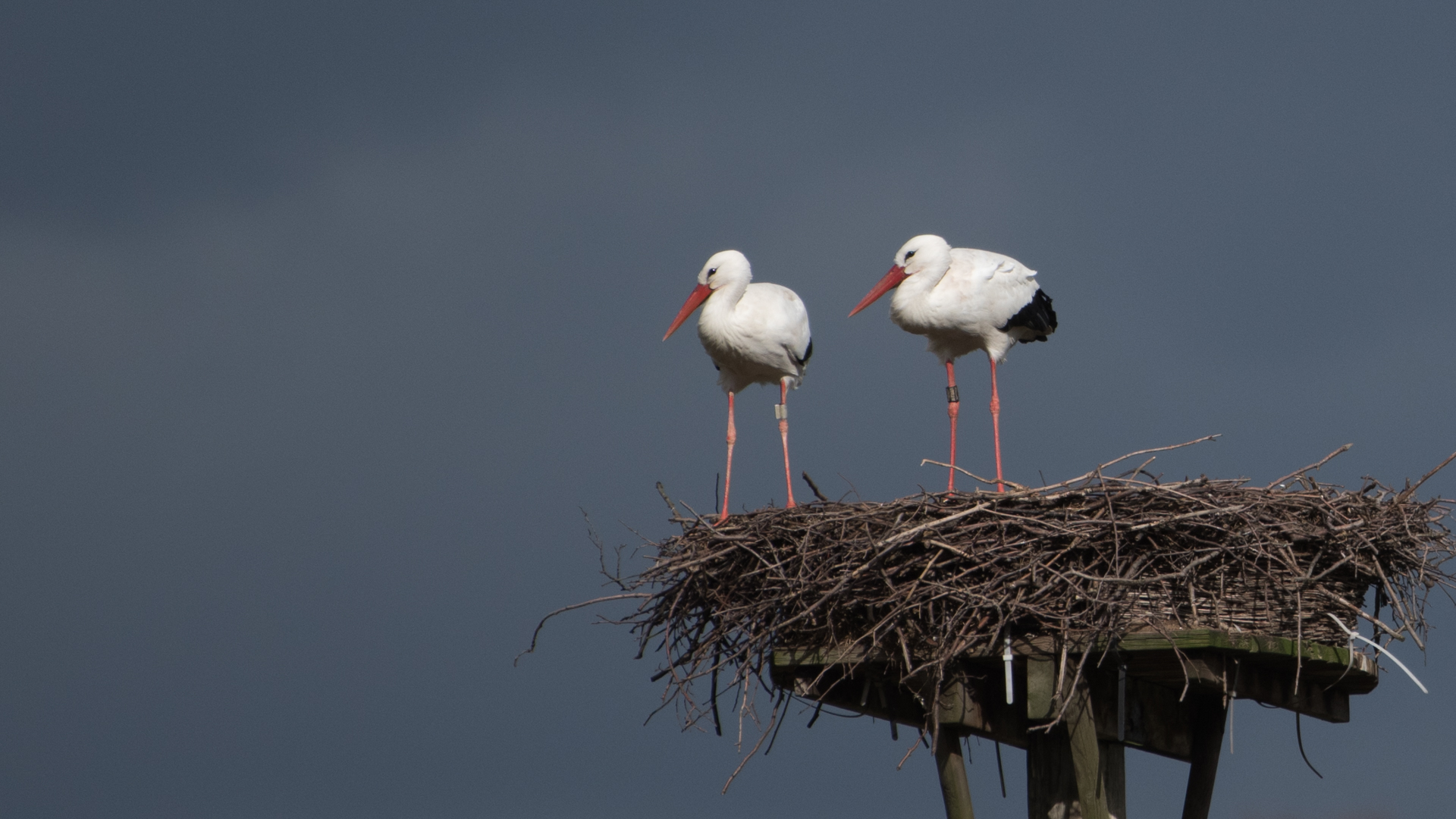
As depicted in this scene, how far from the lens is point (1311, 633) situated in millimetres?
6883

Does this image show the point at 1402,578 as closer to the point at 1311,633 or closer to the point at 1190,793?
the point at 1311,633

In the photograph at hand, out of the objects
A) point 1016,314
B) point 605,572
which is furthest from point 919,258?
point 605,572

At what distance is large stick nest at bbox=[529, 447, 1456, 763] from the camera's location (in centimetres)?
670

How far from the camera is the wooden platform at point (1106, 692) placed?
6617 mm

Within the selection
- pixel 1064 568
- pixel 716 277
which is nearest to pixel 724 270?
pixel 716 277

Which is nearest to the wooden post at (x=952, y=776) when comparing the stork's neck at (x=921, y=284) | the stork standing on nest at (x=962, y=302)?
the stork standing on nest at (x=962, y=302)

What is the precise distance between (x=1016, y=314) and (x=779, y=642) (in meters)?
3.15

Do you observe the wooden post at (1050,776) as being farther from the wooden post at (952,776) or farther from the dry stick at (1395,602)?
the dry stick at (1395,602)

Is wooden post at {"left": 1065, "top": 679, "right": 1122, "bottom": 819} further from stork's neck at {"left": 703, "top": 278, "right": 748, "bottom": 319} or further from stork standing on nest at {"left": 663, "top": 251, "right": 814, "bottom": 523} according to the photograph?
stork's neck at {"left": 703, "top": 278, "right": 748, "bottom": 319}

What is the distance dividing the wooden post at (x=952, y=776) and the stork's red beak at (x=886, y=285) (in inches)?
133

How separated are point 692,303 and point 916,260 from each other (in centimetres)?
140

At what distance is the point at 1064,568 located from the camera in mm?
6789

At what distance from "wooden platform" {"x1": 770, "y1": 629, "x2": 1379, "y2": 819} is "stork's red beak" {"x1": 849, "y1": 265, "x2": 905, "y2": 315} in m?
3.09

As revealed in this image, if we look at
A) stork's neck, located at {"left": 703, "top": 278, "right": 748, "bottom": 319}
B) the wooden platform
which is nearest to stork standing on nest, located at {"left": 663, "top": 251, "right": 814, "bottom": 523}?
stork's neck, located at {"left": 703, "top": 278, "right": 748, "bottom": 319}
